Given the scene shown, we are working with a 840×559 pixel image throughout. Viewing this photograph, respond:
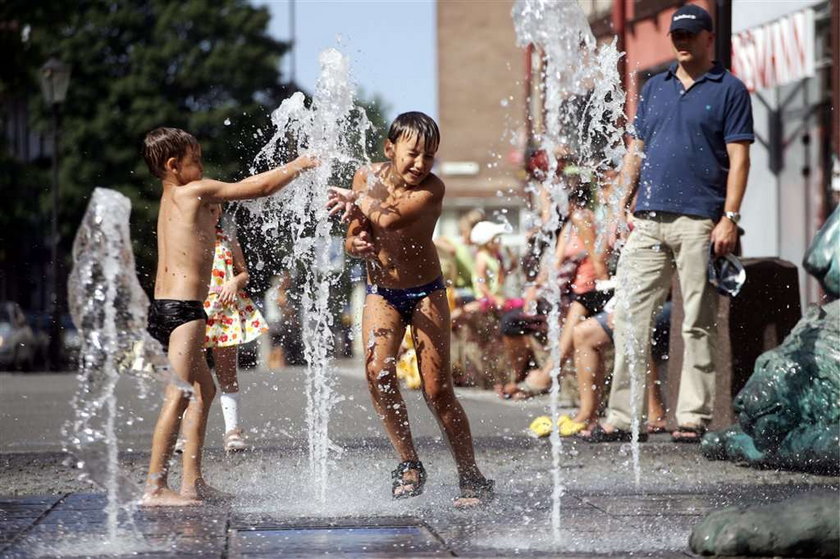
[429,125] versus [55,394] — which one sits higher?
[429,125]

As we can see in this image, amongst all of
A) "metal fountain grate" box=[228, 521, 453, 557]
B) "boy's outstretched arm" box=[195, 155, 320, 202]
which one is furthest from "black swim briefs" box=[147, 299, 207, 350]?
"metal fountain grate" box=[228, 521, 453, 557]

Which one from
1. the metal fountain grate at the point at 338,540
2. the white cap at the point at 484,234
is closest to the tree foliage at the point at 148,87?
the white cap at the point at 484,234

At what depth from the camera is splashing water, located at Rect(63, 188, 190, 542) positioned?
588 cm

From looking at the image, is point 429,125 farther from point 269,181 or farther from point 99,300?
point 99,300

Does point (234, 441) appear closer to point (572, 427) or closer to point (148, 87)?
point (572, 427)

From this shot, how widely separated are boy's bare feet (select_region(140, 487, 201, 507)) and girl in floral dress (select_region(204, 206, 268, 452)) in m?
2.14

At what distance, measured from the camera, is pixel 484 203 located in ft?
232

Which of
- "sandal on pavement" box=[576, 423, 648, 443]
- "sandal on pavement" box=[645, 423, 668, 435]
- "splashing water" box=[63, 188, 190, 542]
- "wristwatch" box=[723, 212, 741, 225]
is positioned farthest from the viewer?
"sandal on pavement" box=[645, 423, 668, 435]

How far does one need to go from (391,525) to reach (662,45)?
17827mm

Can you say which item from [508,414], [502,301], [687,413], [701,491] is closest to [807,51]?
[502,301]

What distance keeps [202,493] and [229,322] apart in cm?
229

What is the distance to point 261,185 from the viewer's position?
22.1 ft

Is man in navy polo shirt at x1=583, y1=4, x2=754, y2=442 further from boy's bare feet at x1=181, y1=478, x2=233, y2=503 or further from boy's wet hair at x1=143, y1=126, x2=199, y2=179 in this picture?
boy's wet hair at x1=143, y1=126, x2=199, y2=179

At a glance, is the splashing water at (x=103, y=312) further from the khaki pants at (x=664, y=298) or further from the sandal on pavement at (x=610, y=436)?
the sandal on pavement at (x=610, y=436)
